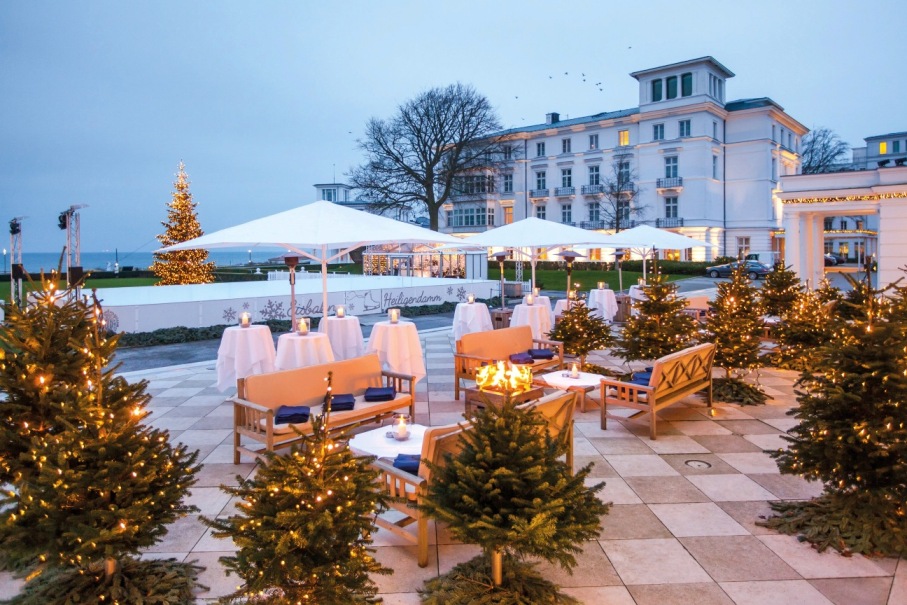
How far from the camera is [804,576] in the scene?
431 centimetres

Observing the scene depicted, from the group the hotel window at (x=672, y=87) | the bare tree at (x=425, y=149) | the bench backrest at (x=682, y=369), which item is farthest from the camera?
the hotel window at (x=672, y=87)

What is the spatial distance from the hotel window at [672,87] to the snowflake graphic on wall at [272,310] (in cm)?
4656

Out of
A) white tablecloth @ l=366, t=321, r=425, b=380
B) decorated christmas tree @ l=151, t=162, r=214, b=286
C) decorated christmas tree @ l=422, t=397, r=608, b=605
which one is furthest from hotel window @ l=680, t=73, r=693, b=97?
decorated christmas tree @ l=422, t=397, r=608, b=605

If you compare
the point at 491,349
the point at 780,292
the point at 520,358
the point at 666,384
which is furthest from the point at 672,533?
the point at 780,292

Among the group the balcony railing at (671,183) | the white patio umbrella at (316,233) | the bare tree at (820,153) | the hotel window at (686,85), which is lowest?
the white patio umbrella at (316,233)

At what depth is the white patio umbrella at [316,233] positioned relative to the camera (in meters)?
8.57

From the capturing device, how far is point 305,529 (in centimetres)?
299

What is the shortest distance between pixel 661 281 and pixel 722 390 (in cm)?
190

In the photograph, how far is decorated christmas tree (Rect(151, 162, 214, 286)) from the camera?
26.2m

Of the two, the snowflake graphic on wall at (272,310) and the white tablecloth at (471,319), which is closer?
the white tablecloth at (471,319)

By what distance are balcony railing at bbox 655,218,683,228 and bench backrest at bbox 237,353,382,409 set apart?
49.2 meters

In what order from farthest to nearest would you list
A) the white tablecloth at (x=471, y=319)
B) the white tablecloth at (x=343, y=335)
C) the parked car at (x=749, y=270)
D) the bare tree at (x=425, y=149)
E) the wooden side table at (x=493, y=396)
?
the parked car at (x=749, y=270)
the bare tree at (x=425, y=149)
the white tablecloth at (x=471, y=319)
the white tablecloth at (x=343, y=335)
the wooden side table at (x=493, y=396)

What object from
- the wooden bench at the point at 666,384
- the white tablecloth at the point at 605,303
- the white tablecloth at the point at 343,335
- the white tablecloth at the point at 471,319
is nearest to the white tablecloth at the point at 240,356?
the white tablecloth at the point at 343,335

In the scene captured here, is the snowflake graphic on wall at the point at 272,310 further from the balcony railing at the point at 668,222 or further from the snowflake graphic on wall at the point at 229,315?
the balcony railing at the point at 668,222
